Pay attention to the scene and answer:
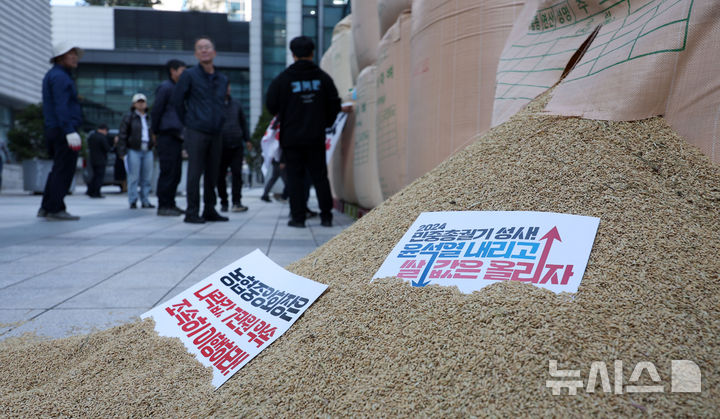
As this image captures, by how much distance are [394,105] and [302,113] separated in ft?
3.95

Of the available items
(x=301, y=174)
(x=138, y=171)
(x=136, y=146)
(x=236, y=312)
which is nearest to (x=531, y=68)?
(x=236, y=312)

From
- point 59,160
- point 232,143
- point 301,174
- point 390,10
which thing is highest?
point 390,10

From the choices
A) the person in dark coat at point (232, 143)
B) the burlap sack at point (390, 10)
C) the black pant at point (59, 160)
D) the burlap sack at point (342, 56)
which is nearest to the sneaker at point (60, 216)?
the black pant at point (59, 160)

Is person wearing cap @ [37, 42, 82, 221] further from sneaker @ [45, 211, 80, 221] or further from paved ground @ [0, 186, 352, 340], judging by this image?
paved ground @ [0, 186, 352, 340]

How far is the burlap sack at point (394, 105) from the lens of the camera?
3.28 metres

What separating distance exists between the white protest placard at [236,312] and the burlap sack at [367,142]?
249 centimetres

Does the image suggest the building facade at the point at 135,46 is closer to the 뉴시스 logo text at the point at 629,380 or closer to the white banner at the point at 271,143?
the white banner at the point at 271,143

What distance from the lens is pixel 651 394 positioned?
837 millimetres

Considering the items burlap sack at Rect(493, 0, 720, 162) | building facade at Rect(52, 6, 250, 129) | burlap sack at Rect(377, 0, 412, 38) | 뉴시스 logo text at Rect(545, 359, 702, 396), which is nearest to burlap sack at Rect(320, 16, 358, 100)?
burlap sack at Rect(377, 0, 412, 38)

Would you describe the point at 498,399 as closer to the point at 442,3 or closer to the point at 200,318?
the point at 200,318

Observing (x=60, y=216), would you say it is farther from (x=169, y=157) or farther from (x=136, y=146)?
(x=136, y=146)

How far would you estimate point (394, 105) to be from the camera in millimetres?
3422

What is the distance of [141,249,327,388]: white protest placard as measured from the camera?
1251 millimetres

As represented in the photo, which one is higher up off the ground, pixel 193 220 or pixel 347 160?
pixel 347 160
